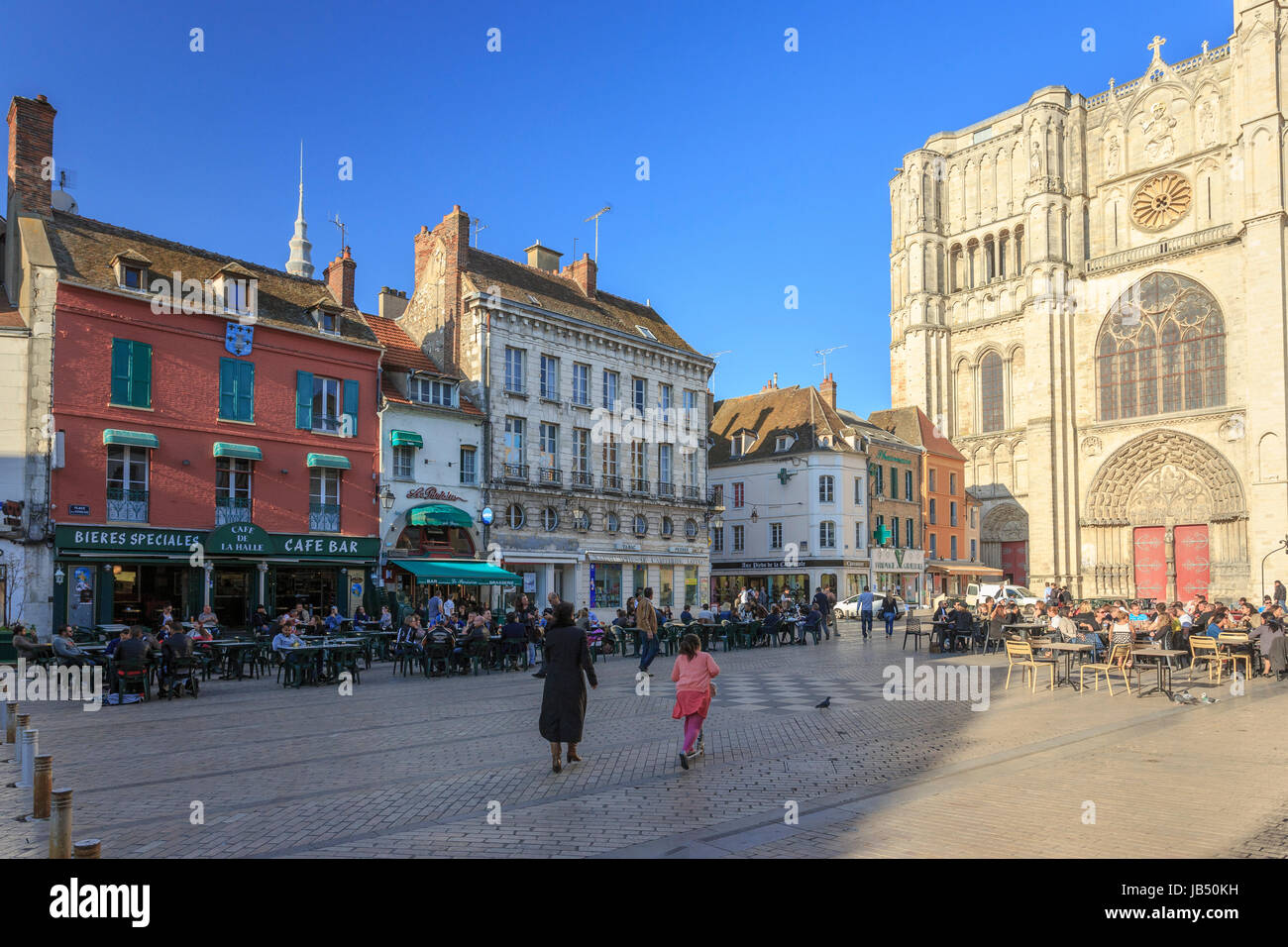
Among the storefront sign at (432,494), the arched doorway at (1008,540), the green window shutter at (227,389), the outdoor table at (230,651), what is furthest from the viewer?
the arched doorway at (1008,540)

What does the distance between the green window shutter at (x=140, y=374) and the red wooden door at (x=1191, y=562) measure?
4725cm

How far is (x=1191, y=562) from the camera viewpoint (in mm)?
48312

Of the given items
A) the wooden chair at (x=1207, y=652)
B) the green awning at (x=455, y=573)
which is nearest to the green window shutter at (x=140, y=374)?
the green awning at (x=455, y=573)

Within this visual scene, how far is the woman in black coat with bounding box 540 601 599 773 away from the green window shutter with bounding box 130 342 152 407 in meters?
18.6

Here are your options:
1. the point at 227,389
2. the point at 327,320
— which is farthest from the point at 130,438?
the point at 327,320

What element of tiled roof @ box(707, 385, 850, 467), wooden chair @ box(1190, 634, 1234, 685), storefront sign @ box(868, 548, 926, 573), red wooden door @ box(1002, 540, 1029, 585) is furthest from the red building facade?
red wooden door @ box(1002, 540, 1029, 585)

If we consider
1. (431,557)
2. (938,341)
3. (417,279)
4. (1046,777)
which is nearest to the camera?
(1046,777)

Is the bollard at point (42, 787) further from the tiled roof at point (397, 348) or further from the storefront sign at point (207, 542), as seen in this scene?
the tiled roof at point (397, 348)

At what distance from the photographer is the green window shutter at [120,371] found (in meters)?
23.2

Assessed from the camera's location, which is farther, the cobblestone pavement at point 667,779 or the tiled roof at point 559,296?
the tiled roof at point 559,296

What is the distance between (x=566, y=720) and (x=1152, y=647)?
1053cm

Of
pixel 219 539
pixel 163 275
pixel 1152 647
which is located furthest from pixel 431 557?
pixel 1152 647

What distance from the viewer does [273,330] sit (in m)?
26.3
